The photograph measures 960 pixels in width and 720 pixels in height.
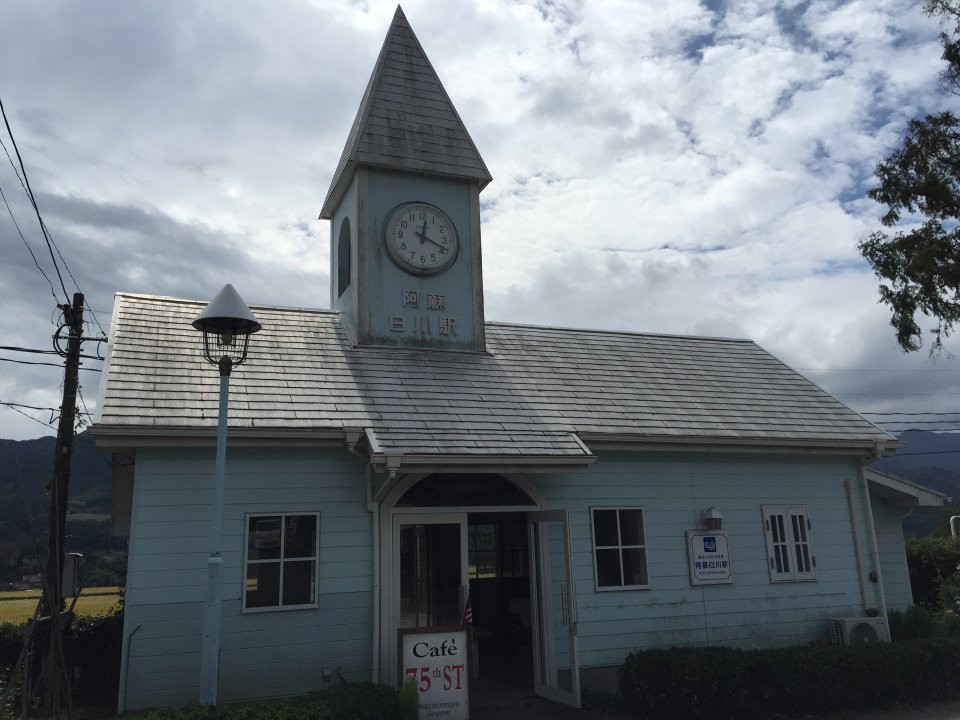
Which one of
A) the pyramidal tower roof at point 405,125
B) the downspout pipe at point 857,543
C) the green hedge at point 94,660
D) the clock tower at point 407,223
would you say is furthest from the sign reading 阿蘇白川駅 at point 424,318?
the downspout pipe at point 857,543

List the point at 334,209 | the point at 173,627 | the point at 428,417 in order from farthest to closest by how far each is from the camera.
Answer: the point at 334,209 < the point at 428,417 < the point at 173,627

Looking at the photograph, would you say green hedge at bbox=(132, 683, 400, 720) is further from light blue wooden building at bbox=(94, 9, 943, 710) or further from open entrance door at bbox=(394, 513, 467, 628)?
open entrance door at bbox=(394, 513, 467, 628)

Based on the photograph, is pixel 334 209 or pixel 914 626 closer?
pixel 914 626

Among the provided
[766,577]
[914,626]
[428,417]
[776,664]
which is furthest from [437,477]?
[914,626]

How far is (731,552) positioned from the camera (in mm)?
11797

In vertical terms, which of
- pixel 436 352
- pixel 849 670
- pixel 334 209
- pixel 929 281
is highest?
pixel 334 209

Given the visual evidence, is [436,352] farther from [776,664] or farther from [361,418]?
[776,664]

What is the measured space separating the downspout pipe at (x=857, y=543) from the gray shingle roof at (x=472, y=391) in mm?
823

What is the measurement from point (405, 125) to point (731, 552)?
9.31 metres

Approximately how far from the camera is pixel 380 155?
41.7 ft

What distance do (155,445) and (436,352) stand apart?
15.9 feet

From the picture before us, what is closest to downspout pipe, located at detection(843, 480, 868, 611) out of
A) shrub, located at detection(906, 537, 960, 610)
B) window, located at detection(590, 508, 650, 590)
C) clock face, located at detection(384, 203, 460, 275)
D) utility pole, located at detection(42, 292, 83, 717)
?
window, located at detection(590, 508, 650, 590)

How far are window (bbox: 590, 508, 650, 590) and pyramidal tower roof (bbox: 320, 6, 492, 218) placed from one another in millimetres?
6404

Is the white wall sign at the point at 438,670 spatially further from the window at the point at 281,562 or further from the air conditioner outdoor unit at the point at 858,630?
the air conditioner outdoor unit at the point at 858,630
